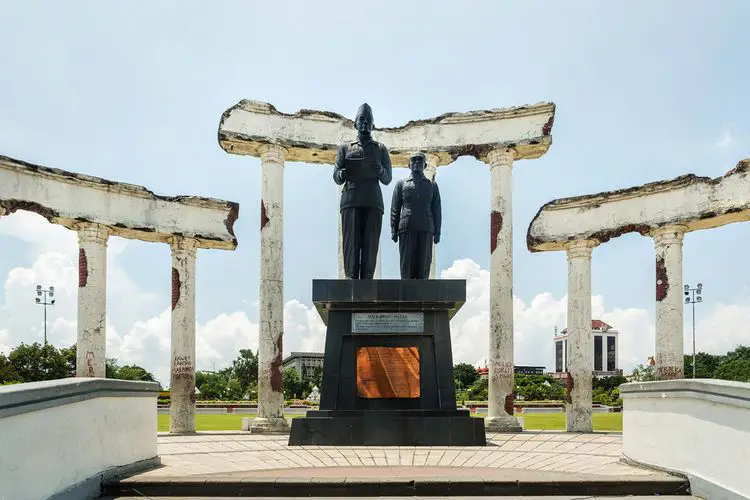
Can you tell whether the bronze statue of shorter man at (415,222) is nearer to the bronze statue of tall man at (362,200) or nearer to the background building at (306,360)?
the bronze statue of tall man at (362,200)

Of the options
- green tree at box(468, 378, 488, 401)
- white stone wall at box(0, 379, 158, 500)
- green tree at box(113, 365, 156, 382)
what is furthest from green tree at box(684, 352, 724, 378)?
white stone wall at box(0, 379, 158, 500)

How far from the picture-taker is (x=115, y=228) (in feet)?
61.9

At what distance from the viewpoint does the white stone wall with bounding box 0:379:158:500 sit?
5824 mm

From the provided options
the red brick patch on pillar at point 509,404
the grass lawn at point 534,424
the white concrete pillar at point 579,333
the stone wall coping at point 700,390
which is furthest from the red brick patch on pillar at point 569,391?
the stone wall coping at point 700,390

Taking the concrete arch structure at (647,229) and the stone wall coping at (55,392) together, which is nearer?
the stone wall coping at (55,392)

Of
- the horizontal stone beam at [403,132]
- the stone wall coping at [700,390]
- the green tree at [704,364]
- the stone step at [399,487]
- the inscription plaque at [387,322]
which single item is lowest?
the green tree at [704,364]

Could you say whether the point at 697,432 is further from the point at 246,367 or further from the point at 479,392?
the point at 246,367

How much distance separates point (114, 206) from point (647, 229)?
1523 centimetres

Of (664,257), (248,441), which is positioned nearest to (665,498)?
(248,441)

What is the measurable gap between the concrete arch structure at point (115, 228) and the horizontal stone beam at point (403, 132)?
244 cm

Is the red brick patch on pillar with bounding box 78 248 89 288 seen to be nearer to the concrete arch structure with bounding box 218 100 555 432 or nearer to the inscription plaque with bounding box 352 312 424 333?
the concrete arch structure with bounding box 218 100 555 432

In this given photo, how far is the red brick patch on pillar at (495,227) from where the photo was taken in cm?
1970

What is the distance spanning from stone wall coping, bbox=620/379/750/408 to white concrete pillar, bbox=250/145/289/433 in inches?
453

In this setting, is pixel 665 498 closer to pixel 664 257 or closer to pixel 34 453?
pixel 34 453
